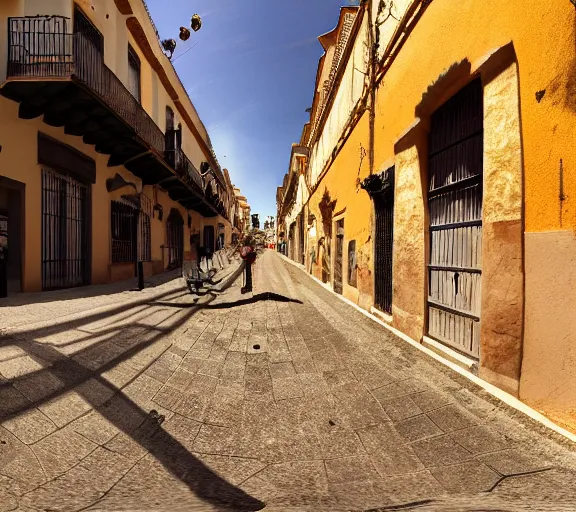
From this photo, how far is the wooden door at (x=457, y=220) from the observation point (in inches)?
135

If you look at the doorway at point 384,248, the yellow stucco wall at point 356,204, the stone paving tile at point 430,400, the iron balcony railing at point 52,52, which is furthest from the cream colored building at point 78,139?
the stone paving tile at point 430,400

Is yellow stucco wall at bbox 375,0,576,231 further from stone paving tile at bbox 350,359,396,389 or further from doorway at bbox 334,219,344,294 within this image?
doorway at bbox 334,219,344,294

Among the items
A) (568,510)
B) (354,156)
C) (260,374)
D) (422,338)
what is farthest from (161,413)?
(354,156)

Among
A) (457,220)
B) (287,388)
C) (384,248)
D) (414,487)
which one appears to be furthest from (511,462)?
(384,248)

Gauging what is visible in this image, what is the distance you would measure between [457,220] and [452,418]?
2.55 metres

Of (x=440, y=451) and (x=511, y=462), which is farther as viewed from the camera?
(x=440, y=451)

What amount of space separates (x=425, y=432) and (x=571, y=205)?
224cm

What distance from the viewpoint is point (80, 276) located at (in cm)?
818

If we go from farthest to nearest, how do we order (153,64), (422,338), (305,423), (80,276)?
(153,64) → (80,276) → (422,338) → (305,423)

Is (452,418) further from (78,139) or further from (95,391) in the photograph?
(78,139)

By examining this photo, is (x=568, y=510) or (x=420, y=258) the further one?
(x=420, y=258)

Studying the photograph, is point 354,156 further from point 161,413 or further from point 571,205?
point 161,413

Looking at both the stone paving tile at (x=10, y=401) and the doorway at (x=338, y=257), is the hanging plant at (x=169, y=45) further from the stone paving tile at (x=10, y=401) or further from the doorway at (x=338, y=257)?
the stone paving tile at (x=10, y=401)

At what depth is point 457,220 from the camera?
378cm
